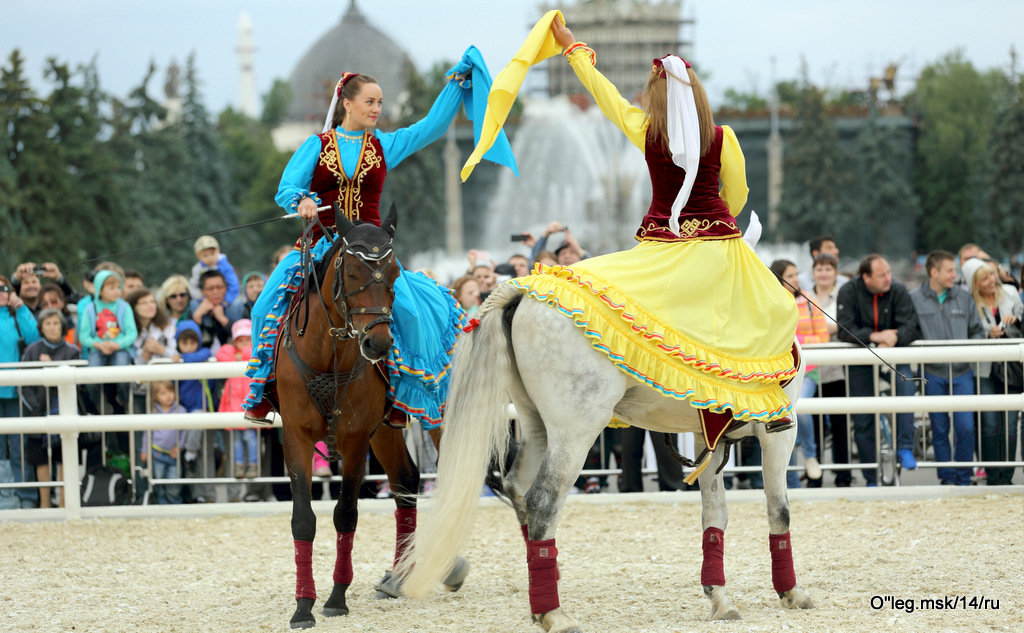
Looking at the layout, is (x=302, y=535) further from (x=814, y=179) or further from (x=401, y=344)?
(x=814, y=179)

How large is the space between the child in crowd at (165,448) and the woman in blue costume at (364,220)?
369cm

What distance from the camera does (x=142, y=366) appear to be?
9.86 meters

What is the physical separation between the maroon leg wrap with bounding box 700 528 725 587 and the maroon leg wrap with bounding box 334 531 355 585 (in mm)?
1987

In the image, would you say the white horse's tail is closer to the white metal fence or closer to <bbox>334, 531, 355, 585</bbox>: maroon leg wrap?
<bbox>334, 531, 355, 585</bbox>: maroon leg wrap

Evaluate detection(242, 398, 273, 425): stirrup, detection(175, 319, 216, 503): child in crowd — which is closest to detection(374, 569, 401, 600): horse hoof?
detection(242, 398, 273, 425): stirrup

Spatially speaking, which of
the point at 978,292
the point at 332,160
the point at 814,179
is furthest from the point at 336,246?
the point at 814,179

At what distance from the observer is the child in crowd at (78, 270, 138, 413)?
11.0 m

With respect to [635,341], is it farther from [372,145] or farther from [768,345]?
[372,145]

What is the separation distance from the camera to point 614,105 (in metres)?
6.09

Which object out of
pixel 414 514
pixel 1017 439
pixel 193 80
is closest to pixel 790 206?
pixel 193 80

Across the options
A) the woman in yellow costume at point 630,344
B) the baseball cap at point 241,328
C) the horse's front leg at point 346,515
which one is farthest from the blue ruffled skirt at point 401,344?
the baseball cap at point 241,328

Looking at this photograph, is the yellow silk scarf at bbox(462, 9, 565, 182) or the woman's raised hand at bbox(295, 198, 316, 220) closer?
the yellow silk scarf at bbox(462, 9, 565, 182)

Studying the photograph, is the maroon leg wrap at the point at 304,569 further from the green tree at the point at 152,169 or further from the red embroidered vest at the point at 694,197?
the green tree at the point at 152,169

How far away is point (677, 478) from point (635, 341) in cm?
462
